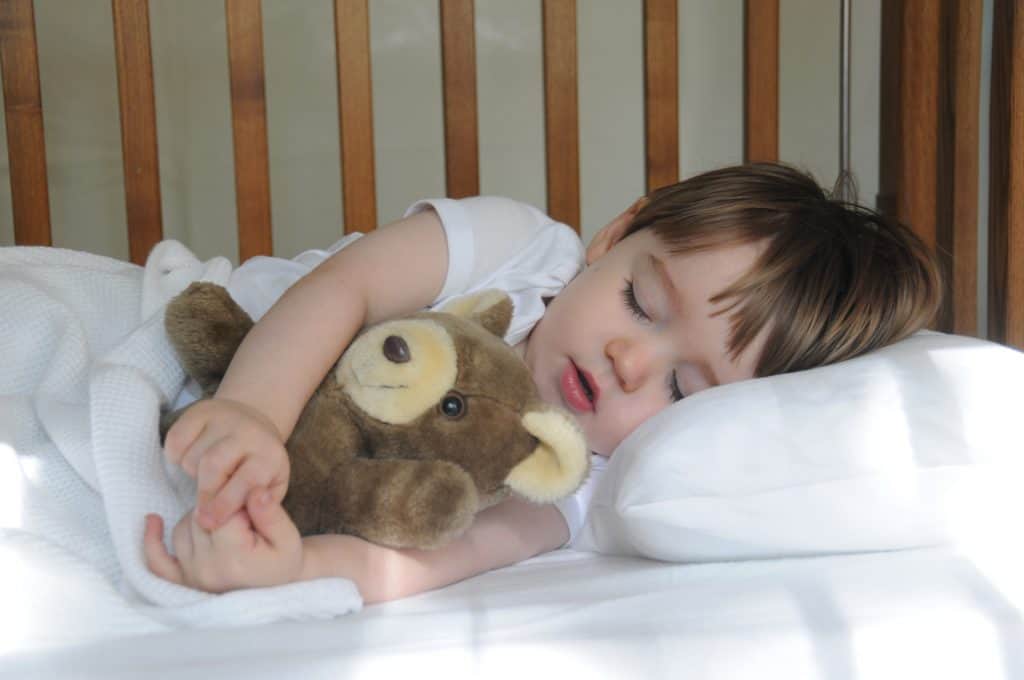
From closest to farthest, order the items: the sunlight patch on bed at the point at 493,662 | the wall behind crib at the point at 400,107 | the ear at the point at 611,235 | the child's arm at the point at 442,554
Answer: the sunlight patch on bed at the point at 493,662 < the child's arm at the point at 442,554 < the ear at the point at 611,235 < the wall behind crib at the point at 400,107

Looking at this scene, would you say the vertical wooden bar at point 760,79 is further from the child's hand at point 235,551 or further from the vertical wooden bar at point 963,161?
the child's hand at point 235,551

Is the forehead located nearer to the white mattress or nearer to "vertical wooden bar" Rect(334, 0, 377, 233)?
the white mattress

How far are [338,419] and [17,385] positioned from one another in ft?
0.96

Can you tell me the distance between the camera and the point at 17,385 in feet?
2.59

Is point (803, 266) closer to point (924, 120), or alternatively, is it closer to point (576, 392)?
point (576, 392)

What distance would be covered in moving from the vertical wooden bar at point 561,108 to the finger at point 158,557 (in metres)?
0.82

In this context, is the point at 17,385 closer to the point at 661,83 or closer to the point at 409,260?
the point at 409,260

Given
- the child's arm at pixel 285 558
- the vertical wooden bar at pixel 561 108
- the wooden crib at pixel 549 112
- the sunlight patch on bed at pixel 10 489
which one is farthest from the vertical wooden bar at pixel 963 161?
the sunlight patch on bed at pixel 10 489

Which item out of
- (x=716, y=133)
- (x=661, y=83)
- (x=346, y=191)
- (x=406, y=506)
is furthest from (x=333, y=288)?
(x=716, y=133)

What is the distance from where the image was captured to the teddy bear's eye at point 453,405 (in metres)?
0.64

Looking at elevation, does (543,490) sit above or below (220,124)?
below

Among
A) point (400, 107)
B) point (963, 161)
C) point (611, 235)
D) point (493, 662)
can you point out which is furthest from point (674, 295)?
point (400, 107)

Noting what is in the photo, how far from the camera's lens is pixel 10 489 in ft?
2.12

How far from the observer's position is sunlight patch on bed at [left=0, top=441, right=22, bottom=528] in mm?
635
